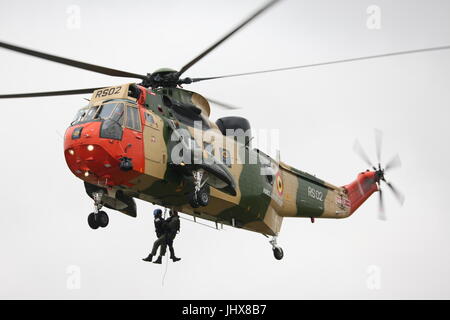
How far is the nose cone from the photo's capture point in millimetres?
16750

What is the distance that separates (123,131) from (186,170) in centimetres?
222

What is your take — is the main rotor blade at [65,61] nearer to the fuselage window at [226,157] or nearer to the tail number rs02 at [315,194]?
the fuselage window at [226,157]

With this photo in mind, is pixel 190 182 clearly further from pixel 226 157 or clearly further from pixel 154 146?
pixel 226 157

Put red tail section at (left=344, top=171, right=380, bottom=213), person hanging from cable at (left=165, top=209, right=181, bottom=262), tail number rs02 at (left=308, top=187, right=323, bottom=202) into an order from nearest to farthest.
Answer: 1. person hanging from cable at (left=165, top=209, right=181, bottom=262)
2. tail number rs02 at (left=308, top=187, right=323, bottom=202)
3. red tail section at (left=344, top=171, right=380, bottom=213)

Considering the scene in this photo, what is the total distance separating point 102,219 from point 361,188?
43.0 ft

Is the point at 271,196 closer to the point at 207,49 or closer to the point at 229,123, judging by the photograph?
the point at 229,123

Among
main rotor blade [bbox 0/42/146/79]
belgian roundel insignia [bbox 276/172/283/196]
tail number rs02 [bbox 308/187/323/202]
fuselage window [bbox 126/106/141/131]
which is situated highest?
main rotor blade [bbox 0/42/146/79]

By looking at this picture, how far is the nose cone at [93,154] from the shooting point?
1675 centimetres

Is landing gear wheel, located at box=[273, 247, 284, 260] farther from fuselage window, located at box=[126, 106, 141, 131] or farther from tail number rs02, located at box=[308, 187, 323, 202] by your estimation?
fuselage window, located at box=[126, 106, 141, 131]

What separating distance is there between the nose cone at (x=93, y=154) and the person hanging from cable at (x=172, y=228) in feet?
11.8

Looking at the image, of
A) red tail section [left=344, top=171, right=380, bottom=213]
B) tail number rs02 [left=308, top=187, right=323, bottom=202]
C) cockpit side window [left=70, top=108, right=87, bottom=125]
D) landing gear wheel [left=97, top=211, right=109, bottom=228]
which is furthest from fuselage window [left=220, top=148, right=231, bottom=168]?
red tail section [left=344, top=171, right=380, bottom=213]

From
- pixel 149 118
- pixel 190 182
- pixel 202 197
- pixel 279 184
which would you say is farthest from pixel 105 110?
pixel 279 184

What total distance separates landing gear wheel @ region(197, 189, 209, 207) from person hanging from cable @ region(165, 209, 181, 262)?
7.11 ft

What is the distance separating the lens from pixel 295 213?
24656mm
